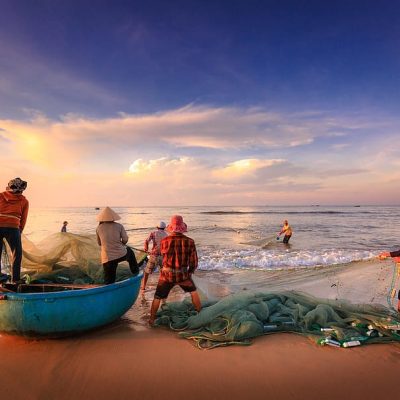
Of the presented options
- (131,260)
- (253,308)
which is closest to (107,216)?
(131,260)

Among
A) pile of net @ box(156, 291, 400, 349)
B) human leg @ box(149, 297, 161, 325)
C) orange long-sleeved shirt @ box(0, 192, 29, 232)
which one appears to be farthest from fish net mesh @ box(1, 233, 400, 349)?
orange long-sleeved shirt @ box(0, 192, 29, 232)

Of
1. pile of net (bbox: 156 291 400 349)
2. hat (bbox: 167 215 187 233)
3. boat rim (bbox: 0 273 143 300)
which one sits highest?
hat (bbox: 167 215 187 233)

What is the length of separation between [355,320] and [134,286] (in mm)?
3371

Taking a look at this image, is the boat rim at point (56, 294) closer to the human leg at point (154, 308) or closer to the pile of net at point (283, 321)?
the human leg at point (154, 308)

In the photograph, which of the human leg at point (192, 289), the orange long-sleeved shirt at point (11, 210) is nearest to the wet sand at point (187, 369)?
the human leg at point (192, 289)

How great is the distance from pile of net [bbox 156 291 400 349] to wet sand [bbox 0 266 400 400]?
0.16 metres

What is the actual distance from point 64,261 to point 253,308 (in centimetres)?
Result: 392

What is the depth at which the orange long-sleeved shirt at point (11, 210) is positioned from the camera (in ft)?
18.0

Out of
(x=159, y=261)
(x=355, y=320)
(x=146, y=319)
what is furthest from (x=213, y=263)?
(x=355, y=320)

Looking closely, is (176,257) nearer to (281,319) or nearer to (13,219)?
(281,319)

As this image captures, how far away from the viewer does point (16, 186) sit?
5.54 metres

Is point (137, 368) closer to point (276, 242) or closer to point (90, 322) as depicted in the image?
point (90, 322)

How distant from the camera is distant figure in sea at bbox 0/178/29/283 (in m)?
5.48

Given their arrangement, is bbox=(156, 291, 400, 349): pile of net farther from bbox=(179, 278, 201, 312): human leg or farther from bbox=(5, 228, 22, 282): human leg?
bbox=(5, 228, 22, 282): human leg
